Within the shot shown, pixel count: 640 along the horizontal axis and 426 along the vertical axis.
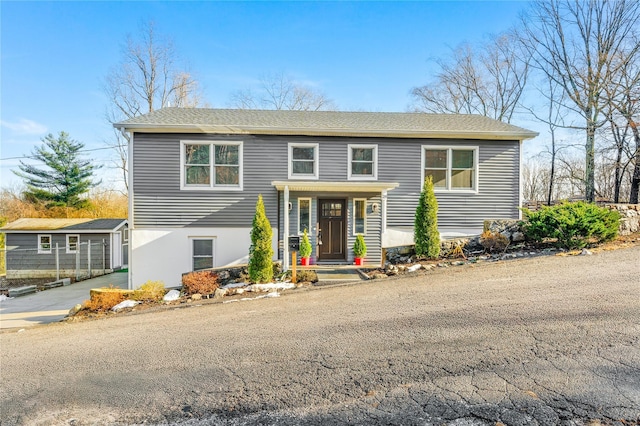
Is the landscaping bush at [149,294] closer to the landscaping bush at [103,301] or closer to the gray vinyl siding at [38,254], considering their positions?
the landscaping bush at [103,301]

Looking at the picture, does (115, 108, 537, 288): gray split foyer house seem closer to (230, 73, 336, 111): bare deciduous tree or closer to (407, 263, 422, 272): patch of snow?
(407, 263, 422, 272): patch of snow

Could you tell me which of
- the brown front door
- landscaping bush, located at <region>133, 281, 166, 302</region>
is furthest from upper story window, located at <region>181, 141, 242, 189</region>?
landscaping bush, located at <region>133, 281, 166, 302</region>

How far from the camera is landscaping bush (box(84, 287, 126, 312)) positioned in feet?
23.8

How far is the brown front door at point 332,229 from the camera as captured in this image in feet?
34.4

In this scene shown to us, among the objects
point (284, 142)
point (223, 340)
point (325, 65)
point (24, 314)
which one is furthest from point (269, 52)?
point (223, 340)

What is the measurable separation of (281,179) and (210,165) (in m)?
2.31

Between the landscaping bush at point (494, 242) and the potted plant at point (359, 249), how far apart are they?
3.46m

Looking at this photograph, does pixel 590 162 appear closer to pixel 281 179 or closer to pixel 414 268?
pixel 414 268

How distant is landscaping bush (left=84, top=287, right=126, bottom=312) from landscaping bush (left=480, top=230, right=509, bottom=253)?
9.64 meters

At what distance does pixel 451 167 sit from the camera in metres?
10.8

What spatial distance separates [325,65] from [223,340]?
1538cm

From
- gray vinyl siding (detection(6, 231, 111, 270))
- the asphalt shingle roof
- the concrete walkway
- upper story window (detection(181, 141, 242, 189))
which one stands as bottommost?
the concrete walkway

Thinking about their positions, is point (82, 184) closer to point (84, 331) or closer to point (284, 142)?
point (284, 142)

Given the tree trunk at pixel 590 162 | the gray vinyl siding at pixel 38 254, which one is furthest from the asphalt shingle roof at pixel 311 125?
the gray vinyl siding at pixel 38 254
